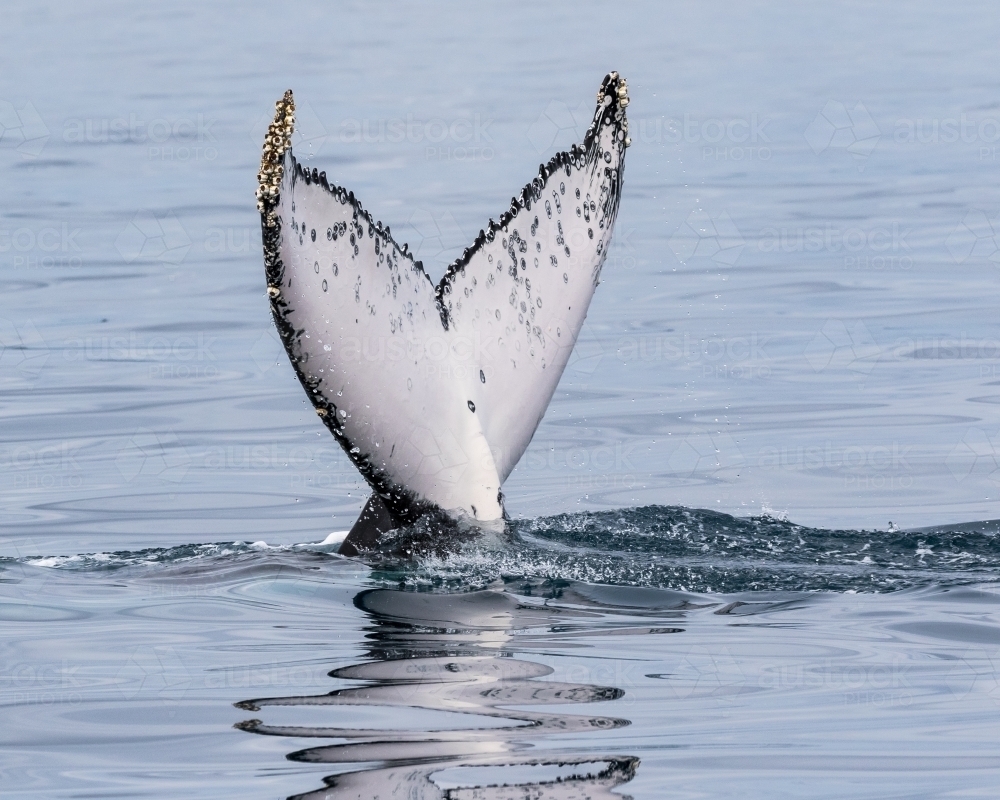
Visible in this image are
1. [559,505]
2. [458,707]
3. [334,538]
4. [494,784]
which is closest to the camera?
[494,784]

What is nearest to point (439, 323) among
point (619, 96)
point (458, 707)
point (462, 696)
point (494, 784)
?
point (619, 96)

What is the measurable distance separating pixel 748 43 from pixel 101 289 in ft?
108

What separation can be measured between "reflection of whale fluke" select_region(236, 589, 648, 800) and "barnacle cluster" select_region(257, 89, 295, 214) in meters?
1.76

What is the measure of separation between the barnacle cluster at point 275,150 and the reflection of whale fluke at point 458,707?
5.77 ft

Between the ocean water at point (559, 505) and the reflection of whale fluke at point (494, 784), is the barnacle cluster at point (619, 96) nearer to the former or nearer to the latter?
the ocean water at point (559, 505)

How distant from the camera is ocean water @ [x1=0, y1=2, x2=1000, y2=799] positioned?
6.42 metres

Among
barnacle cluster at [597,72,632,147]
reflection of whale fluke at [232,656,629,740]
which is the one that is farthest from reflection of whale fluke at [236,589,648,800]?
barnacle cluster at [597,72,632,147]

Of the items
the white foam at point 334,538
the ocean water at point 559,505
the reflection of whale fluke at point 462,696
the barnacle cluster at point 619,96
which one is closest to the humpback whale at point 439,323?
the barnacle cluster at point 619,96

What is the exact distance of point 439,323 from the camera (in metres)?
7.98

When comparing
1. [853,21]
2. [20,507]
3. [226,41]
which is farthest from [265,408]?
[853,21]

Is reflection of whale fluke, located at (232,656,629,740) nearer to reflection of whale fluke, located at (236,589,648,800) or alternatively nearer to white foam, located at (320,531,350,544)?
reflection of whale fluke, located at (236,589,648,800)

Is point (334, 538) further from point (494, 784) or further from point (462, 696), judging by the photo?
point (494, 784)

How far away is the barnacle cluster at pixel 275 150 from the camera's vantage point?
6730 mm

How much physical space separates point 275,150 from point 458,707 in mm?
1999
